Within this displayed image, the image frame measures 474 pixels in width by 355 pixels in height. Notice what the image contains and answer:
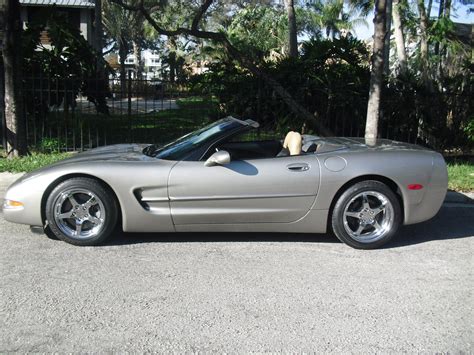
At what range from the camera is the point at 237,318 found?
11.8 feet

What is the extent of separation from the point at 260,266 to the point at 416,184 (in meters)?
1.78

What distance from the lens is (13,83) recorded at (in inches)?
363

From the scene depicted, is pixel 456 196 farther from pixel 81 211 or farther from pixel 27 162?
pixel 27 162

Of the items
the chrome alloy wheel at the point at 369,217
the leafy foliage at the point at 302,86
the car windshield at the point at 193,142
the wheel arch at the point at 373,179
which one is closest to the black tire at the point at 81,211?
the car windshield at the point at 193,142

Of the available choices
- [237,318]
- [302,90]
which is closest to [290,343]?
[237,318]

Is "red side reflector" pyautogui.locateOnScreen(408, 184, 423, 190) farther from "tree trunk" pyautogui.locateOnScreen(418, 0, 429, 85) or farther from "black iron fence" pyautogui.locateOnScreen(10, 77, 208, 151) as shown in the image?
"tree trunk" pyautogui.locateOnScreen(418, 0, 429, 85)

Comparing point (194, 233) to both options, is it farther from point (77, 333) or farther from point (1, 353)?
point (1, 353)

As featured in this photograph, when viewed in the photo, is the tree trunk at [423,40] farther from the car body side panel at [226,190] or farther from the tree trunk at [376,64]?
the car body side panel at [226,190]

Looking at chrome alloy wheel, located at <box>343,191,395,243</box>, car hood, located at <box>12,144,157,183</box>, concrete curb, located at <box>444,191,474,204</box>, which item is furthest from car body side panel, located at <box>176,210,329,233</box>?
concrete curb, located at <box>444,191,474,204</box>

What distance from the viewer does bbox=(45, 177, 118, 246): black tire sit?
4.93 m

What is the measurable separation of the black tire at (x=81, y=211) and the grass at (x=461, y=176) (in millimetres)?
5167

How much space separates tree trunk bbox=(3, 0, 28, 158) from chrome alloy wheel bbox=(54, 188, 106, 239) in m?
5.01

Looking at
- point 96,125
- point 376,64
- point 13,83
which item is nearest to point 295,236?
point 376,64

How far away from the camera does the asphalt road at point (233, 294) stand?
3318 mm
